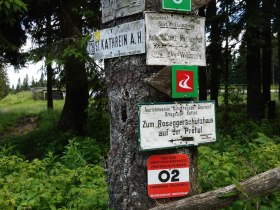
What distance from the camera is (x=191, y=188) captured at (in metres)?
3.10

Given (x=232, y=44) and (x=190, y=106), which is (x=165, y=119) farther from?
(x=232, y=44)

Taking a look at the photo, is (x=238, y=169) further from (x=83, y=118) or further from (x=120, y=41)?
(x=83, y=118)

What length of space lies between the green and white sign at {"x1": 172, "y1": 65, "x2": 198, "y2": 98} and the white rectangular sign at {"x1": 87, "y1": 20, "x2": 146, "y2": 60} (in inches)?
11.6

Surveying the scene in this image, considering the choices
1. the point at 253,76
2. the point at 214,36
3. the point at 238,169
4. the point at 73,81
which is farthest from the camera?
the point at 253,76

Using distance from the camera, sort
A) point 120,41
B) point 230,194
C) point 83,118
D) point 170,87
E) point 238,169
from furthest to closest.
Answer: point 83,118, point 238,169, point 120,41, point 230,194, point 170,87

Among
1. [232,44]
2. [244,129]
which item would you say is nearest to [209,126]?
[244,129]

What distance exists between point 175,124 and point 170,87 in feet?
0.90

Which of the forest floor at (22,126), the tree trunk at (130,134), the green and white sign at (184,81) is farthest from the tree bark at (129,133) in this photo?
the forest floor at (22,126)

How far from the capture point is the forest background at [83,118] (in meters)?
4.85

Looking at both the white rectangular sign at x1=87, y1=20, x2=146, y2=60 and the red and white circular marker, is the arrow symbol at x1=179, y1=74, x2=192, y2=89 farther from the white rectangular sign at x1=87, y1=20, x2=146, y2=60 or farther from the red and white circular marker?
the red and white circular marker

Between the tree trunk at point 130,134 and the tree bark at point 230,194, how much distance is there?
5.5 inches

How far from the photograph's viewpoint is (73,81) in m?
11.8

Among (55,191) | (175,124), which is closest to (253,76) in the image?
(55,191)

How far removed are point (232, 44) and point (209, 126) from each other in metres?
11.6
